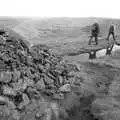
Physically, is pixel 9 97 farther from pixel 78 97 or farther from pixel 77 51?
pixel 77 51

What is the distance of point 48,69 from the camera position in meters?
7.11

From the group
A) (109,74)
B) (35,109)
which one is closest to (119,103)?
(109,74)

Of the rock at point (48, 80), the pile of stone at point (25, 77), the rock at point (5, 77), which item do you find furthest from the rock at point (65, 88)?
the rock at point (5, 77)

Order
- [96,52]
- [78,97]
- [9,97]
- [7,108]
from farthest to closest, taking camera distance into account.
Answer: [96,52]
[78,97]
[9,97]
[7,108]

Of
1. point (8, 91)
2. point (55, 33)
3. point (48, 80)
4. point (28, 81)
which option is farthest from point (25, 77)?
point (55, 33)

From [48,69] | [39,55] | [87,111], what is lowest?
[87,111]

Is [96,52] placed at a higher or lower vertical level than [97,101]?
higher

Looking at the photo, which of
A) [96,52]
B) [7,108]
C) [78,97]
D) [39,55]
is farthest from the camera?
[96,52]

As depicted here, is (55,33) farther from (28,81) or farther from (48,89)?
(28,81)

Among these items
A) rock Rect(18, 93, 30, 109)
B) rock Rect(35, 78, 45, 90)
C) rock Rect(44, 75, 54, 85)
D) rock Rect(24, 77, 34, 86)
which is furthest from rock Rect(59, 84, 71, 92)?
rock Rect(18, 93, 30, 109)

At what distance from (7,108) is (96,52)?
9459mm

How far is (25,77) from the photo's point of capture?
20.0 ft

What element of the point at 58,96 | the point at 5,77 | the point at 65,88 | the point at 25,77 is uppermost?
the point at 5,77

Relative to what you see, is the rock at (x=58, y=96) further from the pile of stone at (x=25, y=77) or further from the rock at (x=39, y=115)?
the rock at (x=39, y=115)
